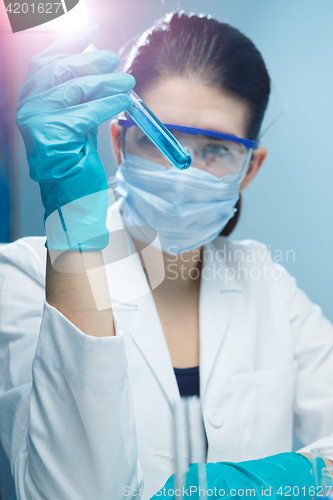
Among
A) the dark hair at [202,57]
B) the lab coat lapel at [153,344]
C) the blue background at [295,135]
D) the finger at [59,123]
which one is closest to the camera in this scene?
the finger at [59,123]

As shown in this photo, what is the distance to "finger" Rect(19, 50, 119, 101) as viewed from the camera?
54 centimetres

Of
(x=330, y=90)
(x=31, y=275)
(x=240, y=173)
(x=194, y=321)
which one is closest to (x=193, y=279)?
(x=194, y=321)

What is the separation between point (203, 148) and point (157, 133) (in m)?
0.29

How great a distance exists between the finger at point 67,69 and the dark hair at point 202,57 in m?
0.30

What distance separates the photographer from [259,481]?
23.6 inches

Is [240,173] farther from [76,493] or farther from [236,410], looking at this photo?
[76,493]

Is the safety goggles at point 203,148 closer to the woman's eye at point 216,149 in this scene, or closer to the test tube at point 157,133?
the woman's eye at point 216,149

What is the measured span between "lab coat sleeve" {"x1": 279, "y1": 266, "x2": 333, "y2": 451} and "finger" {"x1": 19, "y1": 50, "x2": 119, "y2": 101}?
2.48ft

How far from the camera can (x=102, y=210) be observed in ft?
1.90

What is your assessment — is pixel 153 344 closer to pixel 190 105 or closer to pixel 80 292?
pixel 80 292

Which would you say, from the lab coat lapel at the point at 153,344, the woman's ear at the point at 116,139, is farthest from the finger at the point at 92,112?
the lab coat lapel at the point at 153,344

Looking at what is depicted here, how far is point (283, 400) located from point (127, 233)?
1.68ft

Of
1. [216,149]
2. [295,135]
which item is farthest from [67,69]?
[295,135]

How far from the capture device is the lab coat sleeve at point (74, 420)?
54cm
